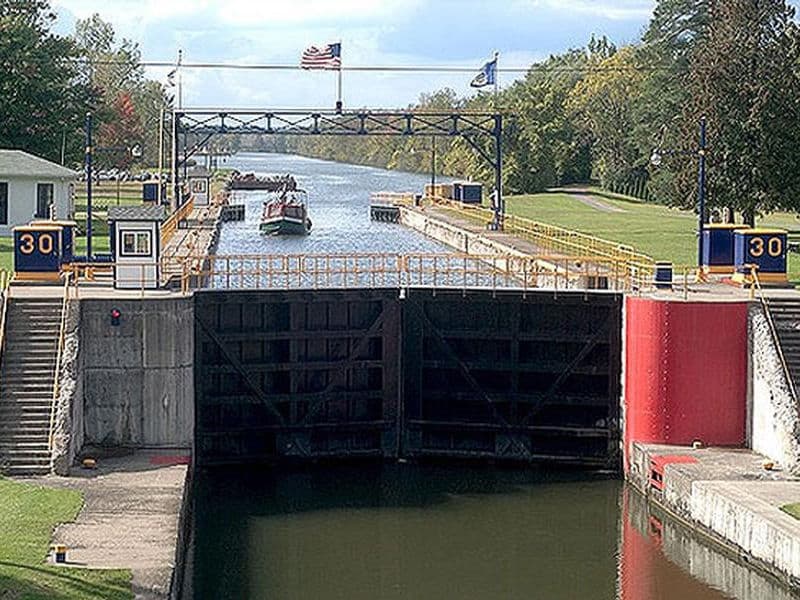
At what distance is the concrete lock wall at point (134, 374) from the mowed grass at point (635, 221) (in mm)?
17610

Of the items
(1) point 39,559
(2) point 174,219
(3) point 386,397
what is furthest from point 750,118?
(1) point 39,559

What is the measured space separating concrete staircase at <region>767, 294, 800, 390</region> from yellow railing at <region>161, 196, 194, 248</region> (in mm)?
17732

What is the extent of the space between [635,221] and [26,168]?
29.4 m

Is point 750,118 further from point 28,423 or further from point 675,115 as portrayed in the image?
point 28,423

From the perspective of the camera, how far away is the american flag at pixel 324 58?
51375 mm

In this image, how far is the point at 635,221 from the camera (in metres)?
69.3

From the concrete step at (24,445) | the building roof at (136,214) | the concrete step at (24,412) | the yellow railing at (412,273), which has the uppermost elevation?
the building roof at (136,214)

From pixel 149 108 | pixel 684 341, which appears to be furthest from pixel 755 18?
pixel 149 108

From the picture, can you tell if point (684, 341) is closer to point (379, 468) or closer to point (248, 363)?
point (379, 468)

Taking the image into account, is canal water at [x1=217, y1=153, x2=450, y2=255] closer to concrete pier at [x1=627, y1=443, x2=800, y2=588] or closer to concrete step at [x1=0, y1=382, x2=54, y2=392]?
concrete step at [x1=0, y1=382, x2=54, y2=392]

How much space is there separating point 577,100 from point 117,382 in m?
84.9

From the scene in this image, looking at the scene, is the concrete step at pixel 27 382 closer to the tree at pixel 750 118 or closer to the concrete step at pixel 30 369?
→ the concrete step at pixel 30 369

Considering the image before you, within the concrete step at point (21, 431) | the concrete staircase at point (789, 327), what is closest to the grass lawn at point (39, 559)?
the concrete step at point (21, 431)

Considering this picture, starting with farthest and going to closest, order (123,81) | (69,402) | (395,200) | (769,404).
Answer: (123,81) < (395,200) < (769,404) < (69,402)
